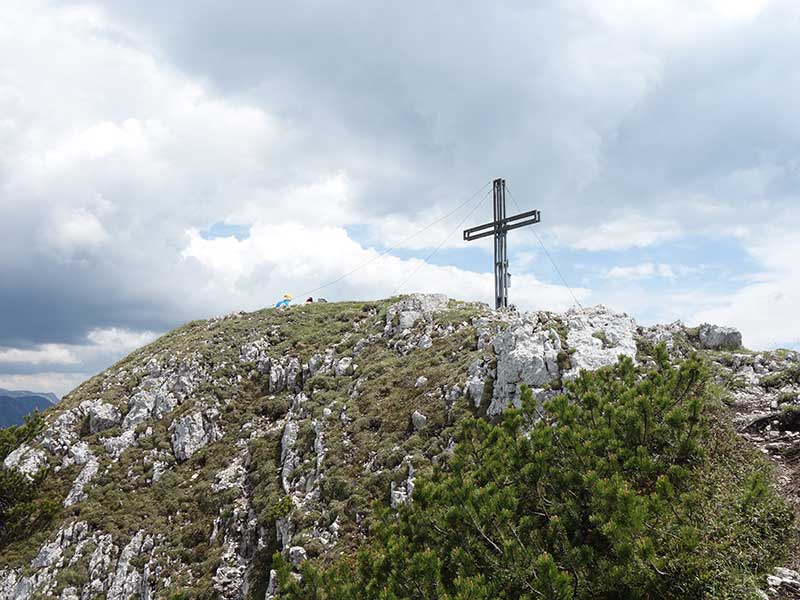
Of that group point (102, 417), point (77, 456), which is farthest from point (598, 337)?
point (102, 417)

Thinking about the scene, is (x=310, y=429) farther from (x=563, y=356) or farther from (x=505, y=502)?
(x=505, y=502)

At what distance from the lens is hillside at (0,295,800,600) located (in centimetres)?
1983

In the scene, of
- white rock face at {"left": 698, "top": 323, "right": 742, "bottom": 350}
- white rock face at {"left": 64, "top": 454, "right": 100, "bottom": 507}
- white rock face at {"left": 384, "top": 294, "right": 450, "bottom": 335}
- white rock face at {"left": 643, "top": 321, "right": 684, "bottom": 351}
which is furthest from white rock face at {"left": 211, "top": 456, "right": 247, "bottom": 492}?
white rock face at {"left": 698, "top": 323, "right": 742, "bottom": 350}

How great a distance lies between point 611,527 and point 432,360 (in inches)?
809

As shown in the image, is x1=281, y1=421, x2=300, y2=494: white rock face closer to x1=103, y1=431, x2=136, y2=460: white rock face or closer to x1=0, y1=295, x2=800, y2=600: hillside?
x1=0, y1=295, x2=800, y2=600: hillside

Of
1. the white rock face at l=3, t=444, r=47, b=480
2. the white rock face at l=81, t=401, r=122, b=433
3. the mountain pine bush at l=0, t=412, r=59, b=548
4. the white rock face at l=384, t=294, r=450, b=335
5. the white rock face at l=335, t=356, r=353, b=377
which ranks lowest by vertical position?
the mountain pine bush at l=0, t=412, r=59, b=548

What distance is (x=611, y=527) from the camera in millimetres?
7555

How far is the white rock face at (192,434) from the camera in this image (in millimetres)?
31422

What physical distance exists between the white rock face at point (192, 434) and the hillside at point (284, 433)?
13 cm

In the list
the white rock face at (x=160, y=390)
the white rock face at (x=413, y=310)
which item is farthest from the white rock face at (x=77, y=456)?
the white rock face at (x=413, y=310)

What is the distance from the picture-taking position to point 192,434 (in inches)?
1259

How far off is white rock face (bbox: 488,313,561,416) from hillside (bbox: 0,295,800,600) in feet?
0.22

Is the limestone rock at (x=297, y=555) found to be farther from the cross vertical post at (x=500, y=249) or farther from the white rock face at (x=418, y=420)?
the cross vertical post at (x=500, y=249)

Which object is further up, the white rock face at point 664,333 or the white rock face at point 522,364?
the white rock face at point 664,333
